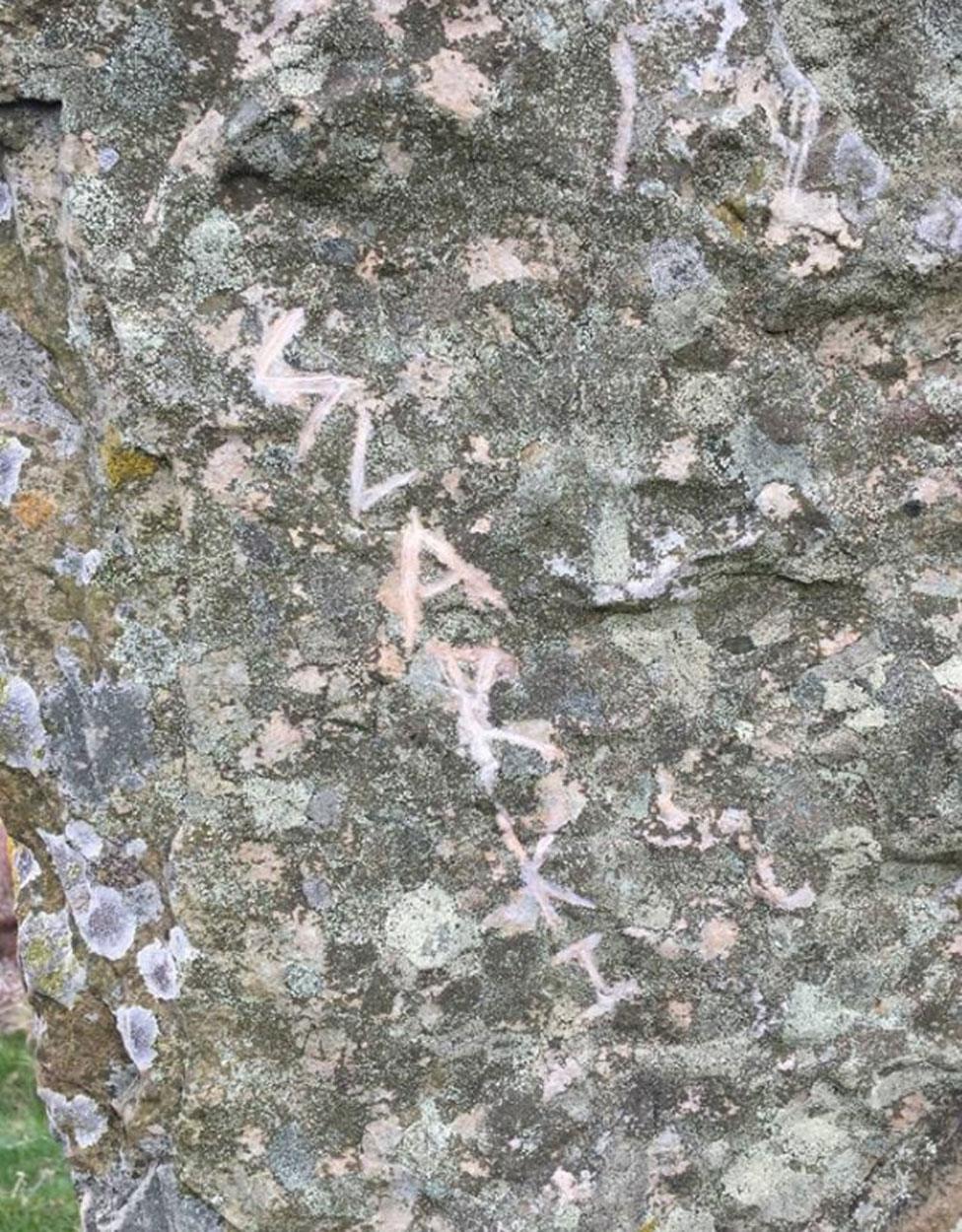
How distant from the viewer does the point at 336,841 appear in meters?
1.67

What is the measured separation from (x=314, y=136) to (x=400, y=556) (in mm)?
439

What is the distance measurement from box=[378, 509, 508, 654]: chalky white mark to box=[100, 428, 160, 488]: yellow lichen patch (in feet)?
0.90

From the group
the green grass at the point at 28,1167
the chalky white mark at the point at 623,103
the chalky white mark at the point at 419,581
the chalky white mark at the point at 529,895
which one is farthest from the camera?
the green grass at the point at 28,1167

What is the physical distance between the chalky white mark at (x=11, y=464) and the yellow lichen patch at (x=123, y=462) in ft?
0.42

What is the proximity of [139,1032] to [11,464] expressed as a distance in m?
0.68

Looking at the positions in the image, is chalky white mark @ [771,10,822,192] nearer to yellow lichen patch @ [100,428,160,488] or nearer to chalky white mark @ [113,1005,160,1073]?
yellow lichen patch @ [100,428,160,488]

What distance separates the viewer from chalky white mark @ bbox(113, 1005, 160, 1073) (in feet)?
5.76

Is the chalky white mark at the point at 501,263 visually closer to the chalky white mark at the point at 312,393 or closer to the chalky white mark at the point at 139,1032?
the chalky white mark at the point at 312,393

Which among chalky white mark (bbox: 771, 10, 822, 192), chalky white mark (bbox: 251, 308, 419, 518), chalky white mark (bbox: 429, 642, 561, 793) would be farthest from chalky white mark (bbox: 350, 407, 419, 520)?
chalky white mark (bbox: 771, 10, 822, 192)

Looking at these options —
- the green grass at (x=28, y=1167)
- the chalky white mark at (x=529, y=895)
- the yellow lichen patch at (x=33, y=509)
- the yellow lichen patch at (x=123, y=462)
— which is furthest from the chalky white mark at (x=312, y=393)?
the green grass at (x=28, y=1167)

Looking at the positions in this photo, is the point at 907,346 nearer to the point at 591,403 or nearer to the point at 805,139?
the point at 805,139

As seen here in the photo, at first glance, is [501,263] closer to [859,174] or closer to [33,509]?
[859,174]

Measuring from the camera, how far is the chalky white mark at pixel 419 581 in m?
1.60

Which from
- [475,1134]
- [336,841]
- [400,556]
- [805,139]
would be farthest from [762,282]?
[475,1134]
